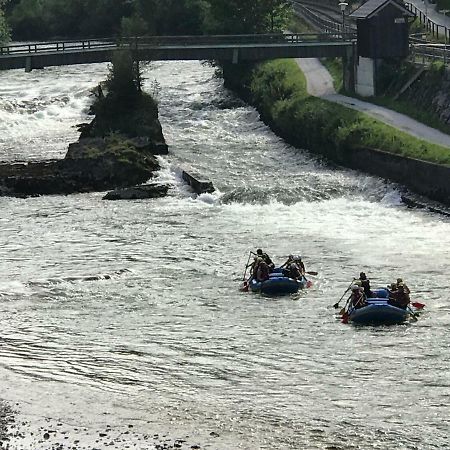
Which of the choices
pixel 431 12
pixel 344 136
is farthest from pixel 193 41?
pixel 344 136

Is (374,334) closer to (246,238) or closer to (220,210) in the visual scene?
(246,238)

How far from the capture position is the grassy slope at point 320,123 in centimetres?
6393

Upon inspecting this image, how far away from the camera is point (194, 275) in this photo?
48312mm

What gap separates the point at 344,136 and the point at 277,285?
984 inches

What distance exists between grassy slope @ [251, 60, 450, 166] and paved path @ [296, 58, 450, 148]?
2.87 feet

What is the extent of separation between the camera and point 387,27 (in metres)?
79.7

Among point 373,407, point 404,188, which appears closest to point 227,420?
point 373,407

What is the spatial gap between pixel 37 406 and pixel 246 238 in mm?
21104

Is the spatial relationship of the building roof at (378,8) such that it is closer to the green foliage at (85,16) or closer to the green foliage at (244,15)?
the green foliage at (244,15)

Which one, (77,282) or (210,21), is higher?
(210,21)

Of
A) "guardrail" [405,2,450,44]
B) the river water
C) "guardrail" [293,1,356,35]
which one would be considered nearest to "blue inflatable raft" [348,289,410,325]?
the river water

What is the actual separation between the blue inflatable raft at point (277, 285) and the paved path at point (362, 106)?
2021 cm

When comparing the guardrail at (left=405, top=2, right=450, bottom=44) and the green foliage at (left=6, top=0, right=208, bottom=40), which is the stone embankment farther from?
the green foliage at (left=6, top=0, right=208, bottom=40)

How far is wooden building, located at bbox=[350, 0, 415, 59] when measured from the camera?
79.6 m
